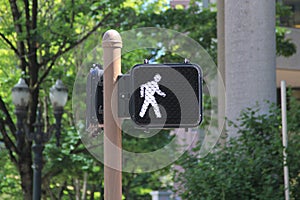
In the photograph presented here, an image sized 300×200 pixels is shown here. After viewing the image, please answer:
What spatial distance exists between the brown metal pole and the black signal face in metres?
0.15

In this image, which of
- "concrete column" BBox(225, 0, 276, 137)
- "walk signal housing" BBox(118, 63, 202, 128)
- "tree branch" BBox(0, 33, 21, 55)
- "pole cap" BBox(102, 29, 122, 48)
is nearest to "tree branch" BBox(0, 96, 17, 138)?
"tree branch" BBox(0, 33, 21, 55)

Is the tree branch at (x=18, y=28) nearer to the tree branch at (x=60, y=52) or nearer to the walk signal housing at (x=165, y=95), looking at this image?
the tree branch at (x=60, y=52)

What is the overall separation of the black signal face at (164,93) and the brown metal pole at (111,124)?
0.50 ft

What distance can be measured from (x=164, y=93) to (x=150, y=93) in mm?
77

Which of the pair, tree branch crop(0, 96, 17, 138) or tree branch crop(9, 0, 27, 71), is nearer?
tree branch crop(9, 0, 27, 71)

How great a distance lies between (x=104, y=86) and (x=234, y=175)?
5732 mm

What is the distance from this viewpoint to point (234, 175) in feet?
33.6

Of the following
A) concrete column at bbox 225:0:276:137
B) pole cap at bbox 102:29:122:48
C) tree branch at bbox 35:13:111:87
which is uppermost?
tree branch at bbox 35:13:111:87

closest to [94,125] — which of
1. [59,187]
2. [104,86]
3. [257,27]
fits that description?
[104,86]

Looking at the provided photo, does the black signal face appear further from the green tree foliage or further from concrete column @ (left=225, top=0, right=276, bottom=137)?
concrete column @ (left=225, top=0, right=276, bottom=137)

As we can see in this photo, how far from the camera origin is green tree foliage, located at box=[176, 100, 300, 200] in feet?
32.9

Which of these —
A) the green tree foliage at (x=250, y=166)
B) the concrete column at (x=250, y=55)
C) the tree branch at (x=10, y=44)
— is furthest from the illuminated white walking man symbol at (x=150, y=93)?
the tree branch at (x=10, y=44)

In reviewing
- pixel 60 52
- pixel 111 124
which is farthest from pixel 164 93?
pixel 60 52

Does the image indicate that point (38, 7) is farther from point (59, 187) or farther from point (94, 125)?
point (94, 125)
